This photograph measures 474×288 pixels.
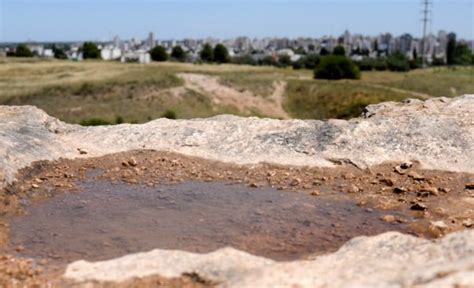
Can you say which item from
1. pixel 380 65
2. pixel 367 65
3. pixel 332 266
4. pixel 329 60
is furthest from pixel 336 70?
pixel 332 266

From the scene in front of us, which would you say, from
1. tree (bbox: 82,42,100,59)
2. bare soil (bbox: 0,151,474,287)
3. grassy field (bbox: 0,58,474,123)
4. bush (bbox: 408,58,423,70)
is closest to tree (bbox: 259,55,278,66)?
bush (bbox: 408,58,423,70)

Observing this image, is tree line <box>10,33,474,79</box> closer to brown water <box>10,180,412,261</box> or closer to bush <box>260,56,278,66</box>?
bush <box>260,56,278,66</box>

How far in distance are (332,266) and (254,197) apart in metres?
4.47

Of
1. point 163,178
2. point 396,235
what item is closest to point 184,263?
point 396,235

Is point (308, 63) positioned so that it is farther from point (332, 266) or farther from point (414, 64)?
point (332, 266)

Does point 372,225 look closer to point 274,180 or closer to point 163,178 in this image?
point 274,180

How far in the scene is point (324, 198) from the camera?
37.5ft

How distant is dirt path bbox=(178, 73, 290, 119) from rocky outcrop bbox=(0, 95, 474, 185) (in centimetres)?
3564

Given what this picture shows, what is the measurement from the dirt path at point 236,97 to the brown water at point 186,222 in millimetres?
39576

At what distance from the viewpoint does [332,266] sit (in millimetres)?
7152

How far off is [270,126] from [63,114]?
30646mm

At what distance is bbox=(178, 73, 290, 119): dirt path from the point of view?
52625 millimetres

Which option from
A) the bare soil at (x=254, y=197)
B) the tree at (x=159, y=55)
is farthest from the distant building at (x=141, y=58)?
the bare soil at (x=254, y=197)

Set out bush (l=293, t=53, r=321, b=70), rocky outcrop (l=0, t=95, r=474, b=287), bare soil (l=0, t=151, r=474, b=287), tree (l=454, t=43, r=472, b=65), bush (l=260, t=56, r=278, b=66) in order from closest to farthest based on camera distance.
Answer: bare soil (l=0, t=151, r=474, b=287) → rocky outcrop (l=0, t=95, r=474, b=287) → bush (l=293, t=53, r=321, b=70) → bush (l=260, t=56, r=278, b=66) → tree (l=454, t=43, r=472, b=65)
